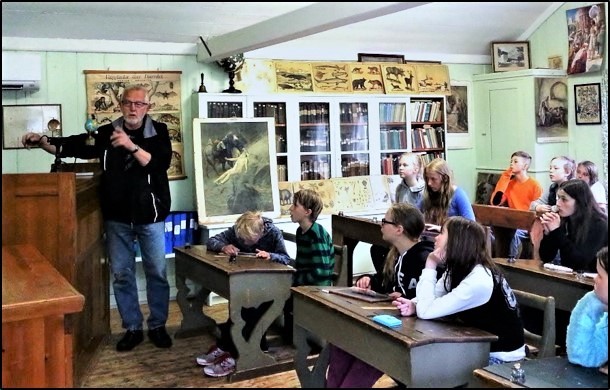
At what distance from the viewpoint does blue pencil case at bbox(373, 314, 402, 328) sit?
2.21 m

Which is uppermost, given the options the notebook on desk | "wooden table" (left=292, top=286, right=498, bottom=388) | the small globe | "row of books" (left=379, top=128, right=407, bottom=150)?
the small globe

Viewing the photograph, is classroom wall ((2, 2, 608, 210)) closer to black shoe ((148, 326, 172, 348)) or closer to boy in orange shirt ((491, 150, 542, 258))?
boy in orange shirt ((491, 150, 542, 258))

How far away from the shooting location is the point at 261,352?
11.5 feet

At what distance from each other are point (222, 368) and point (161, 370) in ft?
1.12

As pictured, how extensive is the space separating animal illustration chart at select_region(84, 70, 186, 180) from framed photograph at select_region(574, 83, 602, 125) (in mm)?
3727

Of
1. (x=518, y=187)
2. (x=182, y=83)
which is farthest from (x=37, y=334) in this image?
(x=518, y=187)

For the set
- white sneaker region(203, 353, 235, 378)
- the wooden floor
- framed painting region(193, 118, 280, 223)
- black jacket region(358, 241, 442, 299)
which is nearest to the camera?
black jacket region(358, 241, 442, 299)

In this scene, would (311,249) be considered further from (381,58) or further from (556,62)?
(556,62)

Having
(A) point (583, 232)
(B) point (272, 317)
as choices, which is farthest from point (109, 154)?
(A) point (583, 232)

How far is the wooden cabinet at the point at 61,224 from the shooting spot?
250 cm

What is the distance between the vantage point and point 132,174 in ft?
12.2

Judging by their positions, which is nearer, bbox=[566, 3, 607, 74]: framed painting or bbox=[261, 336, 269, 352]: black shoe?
bbox=[261, 336, 269, 352]: black shoe

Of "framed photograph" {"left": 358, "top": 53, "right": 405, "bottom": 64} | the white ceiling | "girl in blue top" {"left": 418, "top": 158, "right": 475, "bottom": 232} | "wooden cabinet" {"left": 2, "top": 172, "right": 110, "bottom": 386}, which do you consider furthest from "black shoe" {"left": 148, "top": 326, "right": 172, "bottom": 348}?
"framed photograph" {"left": 358, "top": 53, "right": 405, "bottom": 64}

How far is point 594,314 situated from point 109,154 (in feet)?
8.86
